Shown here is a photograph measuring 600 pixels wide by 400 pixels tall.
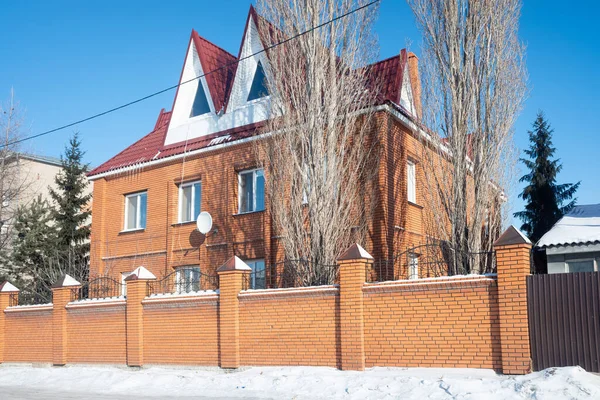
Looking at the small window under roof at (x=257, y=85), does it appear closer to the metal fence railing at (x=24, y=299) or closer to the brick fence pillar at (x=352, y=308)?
the brick fence pillar at (x=352, y=308)

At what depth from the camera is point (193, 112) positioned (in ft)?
64.4

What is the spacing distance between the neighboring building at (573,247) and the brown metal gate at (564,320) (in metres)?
4.92

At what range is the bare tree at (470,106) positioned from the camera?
1334cm

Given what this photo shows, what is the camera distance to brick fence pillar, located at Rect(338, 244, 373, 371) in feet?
37.5

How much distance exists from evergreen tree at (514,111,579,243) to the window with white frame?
8.68m

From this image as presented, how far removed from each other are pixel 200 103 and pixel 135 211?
4.14 metres

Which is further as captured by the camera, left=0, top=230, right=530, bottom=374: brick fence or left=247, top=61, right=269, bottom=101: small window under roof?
left=247, top=61, right=269, bottom=101: small window under roof

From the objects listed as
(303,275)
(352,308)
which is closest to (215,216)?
(303,275)

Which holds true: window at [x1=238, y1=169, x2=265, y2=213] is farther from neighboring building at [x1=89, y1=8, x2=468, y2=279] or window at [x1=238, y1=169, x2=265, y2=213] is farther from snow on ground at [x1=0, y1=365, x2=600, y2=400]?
snow on ground at [x1=0, y1=365, x2=600, y2=400]

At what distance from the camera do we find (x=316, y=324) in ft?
39.7

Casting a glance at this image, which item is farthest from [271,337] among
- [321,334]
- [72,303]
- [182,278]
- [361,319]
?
[72,303]

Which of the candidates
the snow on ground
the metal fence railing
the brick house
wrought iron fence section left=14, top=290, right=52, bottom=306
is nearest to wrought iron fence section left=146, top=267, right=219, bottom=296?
the brick house

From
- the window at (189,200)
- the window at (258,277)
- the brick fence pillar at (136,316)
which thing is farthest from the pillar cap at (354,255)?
the window at (189,200)

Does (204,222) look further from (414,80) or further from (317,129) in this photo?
(414,80)
